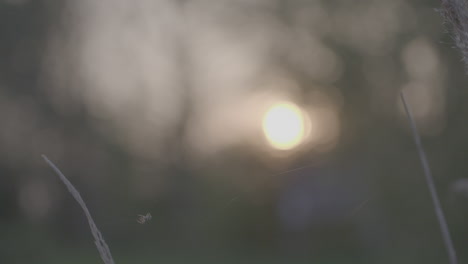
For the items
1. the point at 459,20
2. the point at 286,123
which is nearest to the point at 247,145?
the point at 286,123

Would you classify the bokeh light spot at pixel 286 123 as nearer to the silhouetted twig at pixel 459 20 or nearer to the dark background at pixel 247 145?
the dark background at pixel 247 145

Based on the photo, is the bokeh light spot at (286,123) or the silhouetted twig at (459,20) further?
the bokeh light spot at (286,123)

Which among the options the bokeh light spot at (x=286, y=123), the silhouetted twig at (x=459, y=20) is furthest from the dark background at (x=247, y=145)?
the silhouetted twig at (x=459, y=20)

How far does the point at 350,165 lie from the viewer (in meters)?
11.6

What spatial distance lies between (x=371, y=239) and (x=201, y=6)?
23.2ft

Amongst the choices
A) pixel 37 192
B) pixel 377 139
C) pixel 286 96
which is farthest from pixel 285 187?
pixel 37 192

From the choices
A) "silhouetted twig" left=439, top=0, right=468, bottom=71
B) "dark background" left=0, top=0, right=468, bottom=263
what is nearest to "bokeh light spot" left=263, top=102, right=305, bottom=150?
"dark background" left=0, top=0, right=468, bottom=263

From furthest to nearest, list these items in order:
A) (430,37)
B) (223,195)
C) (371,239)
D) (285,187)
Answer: (223,195) → (285,187) → (371,239) → (430,37)

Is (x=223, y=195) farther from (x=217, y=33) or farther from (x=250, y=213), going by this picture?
(x=217, y=33)

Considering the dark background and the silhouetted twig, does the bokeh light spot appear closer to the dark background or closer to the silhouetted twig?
the dark background

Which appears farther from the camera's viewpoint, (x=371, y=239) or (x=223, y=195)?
(x=223, y=195)

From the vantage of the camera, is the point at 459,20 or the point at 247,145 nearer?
the point at 459,20

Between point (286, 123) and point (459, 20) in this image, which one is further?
point (286, 123)

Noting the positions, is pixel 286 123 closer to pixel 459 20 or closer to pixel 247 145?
pixel 247 145
